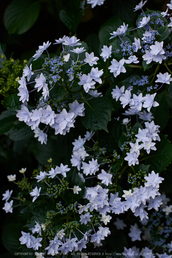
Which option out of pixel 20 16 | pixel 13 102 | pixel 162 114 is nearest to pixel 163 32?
pixel 162 114

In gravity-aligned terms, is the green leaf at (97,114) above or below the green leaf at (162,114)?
above

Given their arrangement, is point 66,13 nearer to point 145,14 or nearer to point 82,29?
point 82,29

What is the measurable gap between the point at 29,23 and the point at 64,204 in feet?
3.56

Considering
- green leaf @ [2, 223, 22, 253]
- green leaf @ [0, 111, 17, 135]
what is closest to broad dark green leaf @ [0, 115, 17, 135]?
green leaf @ [0, 111, 17, 135]

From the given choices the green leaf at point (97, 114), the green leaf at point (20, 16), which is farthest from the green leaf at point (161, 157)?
the green leaf at point (20, 16)

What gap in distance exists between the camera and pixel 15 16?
1.72 meters

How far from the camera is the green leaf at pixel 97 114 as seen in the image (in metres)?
1.10

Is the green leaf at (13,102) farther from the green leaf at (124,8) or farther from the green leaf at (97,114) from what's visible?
the green leaf at (124,8)

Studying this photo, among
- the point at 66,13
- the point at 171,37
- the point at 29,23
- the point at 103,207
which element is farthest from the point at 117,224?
the point at 29,23

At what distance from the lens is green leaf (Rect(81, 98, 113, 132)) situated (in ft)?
3.60

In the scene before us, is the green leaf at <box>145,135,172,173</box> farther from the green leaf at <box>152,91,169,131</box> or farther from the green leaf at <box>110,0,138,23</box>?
the green leaf at <box>110,0,138,23</box>

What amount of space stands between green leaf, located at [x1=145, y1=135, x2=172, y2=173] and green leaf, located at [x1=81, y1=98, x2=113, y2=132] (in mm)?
226

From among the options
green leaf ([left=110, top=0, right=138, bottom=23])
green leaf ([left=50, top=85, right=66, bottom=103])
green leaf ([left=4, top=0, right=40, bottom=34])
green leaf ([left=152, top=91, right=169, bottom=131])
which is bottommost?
green leaf ([left=152, top=91, right=169, bottom=131])

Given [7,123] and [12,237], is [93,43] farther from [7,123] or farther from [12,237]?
[12,237]
